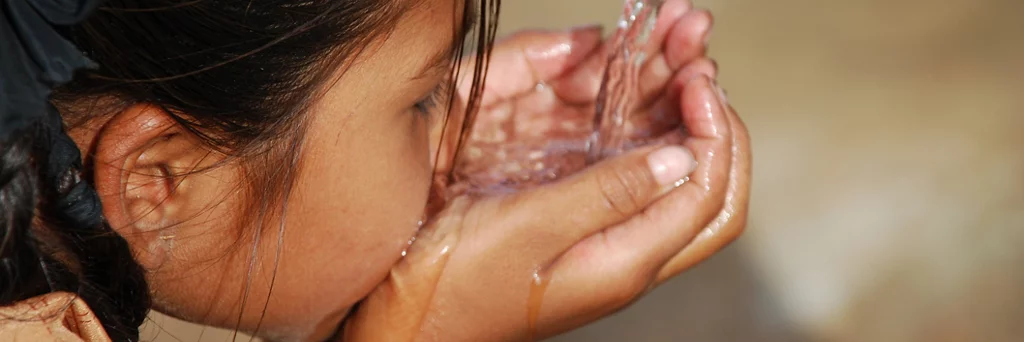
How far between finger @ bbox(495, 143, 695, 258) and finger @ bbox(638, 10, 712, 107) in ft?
0.64

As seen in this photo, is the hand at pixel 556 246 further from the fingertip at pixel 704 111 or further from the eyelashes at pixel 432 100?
the eyelashes at pixel 432 100

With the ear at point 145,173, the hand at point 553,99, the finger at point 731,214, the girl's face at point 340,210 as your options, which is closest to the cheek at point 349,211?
the girl's face at point 340,210

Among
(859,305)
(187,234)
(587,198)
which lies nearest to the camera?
(187,234)

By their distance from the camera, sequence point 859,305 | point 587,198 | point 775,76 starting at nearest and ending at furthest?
point 587,198, point 859,305, point 775,76

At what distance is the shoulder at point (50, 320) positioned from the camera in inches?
31.9

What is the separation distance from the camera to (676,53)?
4.29ft

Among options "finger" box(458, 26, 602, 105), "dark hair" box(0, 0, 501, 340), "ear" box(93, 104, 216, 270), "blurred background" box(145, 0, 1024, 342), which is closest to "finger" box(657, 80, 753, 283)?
"finger" box(458, 26, 602, 105)

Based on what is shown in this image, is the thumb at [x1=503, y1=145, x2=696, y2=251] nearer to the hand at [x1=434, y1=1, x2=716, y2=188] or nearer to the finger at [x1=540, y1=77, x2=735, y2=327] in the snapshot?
the finger at [x1=540, y1=77, x2=735, y2=327]

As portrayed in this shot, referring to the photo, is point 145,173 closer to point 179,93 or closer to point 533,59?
point 179,93

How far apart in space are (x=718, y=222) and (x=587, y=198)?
0.19 metres

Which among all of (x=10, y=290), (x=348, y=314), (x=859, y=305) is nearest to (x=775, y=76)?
(x=859, y=305)

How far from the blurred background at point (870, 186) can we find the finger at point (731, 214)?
0.36m

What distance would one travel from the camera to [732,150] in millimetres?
1193

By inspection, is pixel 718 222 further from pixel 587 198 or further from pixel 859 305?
pixel 859 305
